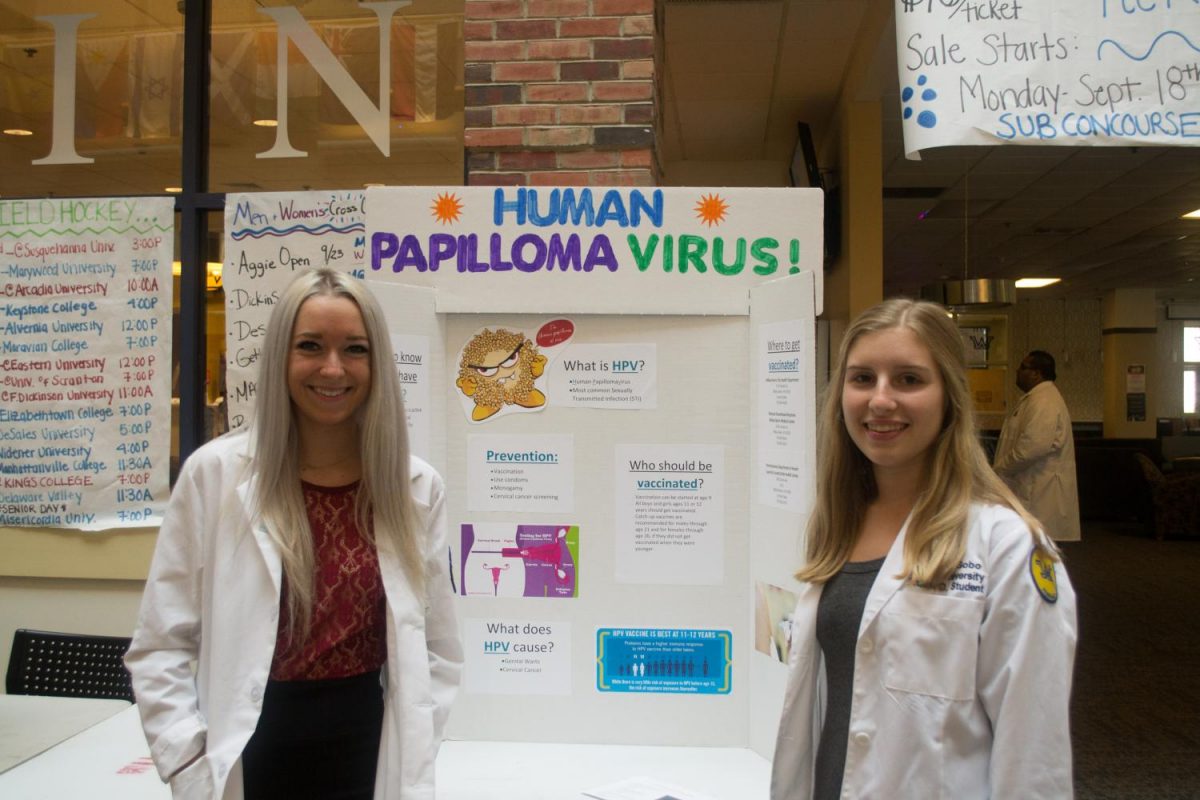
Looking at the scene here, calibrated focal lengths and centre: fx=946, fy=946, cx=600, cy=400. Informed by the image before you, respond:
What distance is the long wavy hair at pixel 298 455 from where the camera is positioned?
1623 millimetres

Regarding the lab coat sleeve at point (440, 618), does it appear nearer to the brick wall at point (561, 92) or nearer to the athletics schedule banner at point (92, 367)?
the brick wall at point (561, 92)

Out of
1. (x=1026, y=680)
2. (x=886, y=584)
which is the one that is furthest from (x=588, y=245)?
(x=1026, y=680)

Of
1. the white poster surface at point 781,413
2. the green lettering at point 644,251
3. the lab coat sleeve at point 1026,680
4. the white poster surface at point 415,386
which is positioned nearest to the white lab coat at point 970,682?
the lab coat sleeve at point 1026,680

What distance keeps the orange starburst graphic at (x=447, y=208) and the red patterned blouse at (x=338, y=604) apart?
961 millimetres

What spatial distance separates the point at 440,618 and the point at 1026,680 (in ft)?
3.46

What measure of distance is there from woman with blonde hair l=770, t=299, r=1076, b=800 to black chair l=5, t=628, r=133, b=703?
79.6 inches

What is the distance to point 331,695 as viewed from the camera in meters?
1.65

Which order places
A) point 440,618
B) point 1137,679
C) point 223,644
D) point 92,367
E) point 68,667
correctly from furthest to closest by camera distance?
point 1137,679 → point 92,367 → point 68,667 → point 440,618 → point 223,644

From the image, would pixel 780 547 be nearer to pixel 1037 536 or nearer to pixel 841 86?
pixel 1037 536

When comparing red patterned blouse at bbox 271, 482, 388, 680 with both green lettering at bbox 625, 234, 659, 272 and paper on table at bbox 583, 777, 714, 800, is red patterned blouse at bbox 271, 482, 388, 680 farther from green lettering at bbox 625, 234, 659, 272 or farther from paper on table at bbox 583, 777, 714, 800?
green lettering at bbox 625, 234, 659, 272

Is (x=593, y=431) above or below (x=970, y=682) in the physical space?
above

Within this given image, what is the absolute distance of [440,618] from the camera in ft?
6.08

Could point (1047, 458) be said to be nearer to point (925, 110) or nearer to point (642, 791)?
point (925, 110)

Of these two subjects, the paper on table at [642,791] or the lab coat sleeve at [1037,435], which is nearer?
the paper on table at [642,791]
